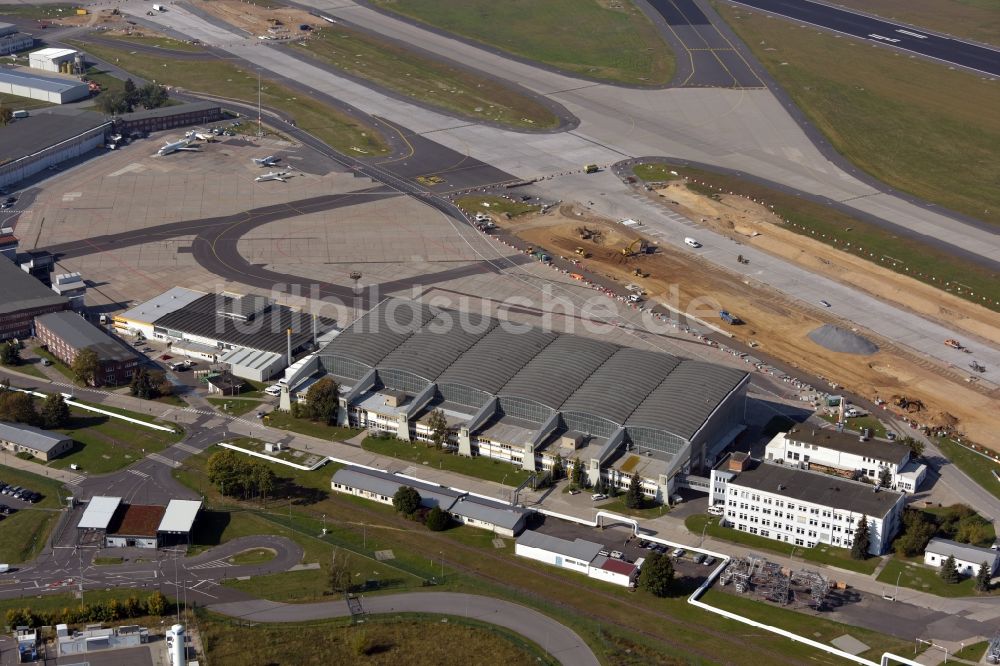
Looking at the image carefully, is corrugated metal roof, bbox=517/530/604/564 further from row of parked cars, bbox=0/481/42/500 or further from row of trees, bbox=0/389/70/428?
row of trees, bbox=0/389/70/428

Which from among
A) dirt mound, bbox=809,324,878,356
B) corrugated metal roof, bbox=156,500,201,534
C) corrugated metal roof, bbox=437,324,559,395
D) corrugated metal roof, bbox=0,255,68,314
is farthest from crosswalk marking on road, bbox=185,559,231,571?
dirt mound, bbox=809,324,878,356

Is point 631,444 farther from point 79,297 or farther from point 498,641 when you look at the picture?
point 79,297

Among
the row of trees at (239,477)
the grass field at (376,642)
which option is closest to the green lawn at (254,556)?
the grass field at (376,642)

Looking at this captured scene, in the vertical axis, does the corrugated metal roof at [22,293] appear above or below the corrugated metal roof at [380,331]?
below

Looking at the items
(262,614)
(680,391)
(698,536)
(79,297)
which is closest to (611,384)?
(680,391)

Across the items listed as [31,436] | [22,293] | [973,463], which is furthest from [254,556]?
[973,463]

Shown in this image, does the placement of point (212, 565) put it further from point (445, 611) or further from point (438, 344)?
point (438, 344)

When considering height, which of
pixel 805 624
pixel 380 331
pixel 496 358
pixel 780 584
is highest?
pixel 496 358

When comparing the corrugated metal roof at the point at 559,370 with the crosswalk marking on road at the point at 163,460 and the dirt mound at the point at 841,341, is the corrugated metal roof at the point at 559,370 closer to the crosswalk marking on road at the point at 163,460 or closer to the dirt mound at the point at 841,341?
the dirt mound at the point at 841,341
